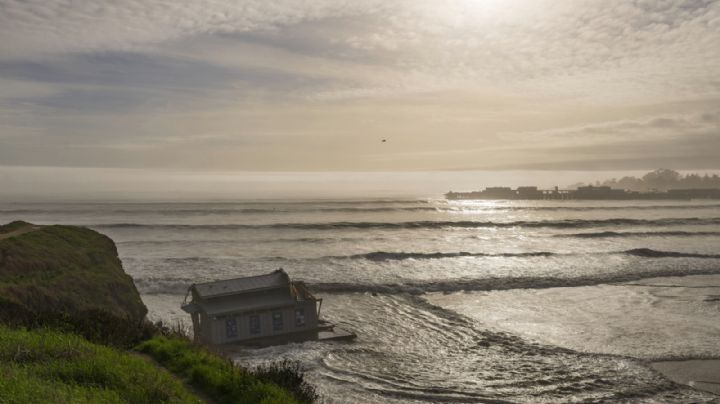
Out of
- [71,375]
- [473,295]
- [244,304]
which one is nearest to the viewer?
[71,375]

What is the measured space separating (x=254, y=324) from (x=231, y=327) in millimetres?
975

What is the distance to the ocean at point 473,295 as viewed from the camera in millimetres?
17734

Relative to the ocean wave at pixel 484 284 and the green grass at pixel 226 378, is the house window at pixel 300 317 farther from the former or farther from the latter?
the ocean wave at pixel 484 284

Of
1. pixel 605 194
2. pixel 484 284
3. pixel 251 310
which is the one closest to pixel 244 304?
pixel 251 310

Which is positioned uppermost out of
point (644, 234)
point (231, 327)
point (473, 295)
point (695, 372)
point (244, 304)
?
point (244, 304)

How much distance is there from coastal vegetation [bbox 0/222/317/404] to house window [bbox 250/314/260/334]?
5.10m

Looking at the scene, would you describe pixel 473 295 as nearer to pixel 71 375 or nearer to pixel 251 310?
pixel 251 310

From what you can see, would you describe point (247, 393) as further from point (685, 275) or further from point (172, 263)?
point (685, 275)

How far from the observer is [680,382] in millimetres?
17453

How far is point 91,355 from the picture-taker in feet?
33.3

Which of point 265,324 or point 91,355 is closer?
point 91,355

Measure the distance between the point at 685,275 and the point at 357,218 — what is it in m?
52.3

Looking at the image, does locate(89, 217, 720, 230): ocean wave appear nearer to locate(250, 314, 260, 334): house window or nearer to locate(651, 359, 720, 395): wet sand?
locate(250, 314, 260, 334): house window

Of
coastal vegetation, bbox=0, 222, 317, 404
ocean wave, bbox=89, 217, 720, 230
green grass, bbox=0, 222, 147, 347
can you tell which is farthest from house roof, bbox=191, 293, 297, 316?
ocean wave, bbox=89, 217, 720, 230
